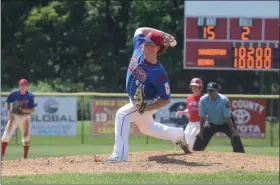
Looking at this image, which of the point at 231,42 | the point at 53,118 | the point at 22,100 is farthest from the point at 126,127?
the point at 231,42

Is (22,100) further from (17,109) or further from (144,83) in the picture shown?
(144,83)

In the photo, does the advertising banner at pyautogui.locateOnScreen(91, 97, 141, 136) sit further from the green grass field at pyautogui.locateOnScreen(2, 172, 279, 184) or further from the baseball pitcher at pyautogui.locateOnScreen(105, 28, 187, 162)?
the green grass field at pyautogui.locateOnScreen(2, 172, 279, 184)

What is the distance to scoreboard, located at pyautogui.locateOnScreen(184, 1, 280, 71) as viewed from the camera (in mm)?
22203

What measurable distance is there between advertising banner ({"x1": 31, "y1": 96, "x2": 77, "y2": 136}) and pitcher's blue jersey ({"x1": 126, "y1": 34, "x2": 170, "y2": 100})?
1244cm

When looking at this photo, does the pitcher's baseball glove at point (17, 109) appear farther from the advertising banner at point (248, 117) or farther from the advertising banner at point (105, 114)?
the advertising banner at point (248, 117)

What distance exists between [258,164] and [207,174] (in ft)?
5.50

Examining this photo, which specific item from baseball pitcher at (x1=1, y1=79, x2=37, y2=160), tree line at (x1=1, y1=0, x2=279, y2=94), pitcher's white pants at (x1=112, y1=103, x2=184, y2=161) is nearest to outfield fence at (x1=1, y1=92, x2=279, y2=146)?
baseball pitcher at (x1=1, y1=79, x2=37, y2=160)

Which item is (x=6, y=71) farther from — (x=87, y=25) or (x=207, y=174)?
(x=207, y=174)

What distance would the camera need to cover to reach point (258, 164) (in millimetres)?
9898

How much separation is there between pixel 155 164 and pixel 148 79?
1.10 meters

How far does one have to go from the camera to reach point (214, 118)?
41.0 feet

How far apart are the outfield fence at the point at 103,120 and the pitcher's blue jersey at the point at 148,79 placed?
474 inches

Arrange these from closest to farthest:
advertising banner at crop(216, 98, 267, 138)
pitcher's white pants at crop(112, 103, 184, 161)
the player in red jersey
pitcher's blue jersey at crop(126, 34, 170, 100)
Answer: pitcher's blue jersey at crop(126, 34, 170, 100) < pitcher's white pants at crop(112, 103, 184, 161) < the player in red jersey < advertising banner at crop(216, 98, 267, 138)

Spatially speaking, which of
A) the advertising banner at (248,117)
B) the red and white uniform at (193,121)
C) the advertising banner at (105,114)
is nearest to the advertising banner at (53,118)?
the advertising banner at (105,114)
